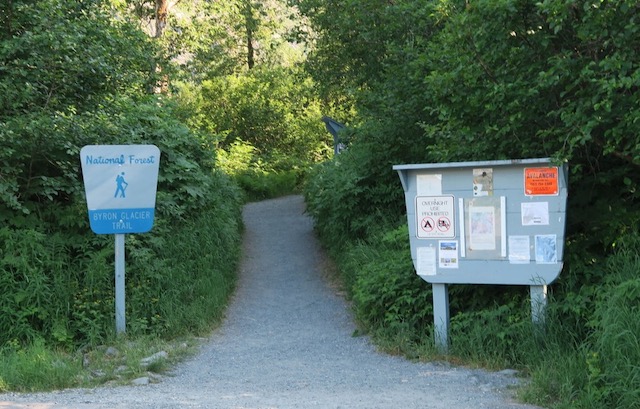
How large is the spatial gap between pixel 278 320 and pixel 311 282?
9.73ft

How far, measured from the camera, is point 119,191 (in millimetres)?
9672

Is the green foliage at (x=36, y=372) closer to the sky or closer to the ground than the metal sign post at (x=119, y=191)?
closer to the ground

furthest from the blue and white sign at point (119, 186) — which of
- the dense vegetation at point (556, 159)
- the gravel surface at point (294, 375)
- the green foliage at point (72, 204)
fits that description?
the dense vegetation at point (556, 159)

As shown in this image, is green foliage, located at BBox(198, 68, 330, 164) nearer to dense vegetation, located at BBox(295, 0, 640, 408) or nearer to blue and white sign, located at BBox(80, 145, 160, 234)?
blue and white sign, located at BBox(80, 145, 160, 234)

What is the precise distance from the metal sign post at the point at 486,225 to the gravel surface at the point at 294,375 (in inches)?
42.1

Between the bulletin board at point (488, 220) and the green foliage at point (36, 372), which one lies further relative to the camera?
the bulletin board at point (488, 220)

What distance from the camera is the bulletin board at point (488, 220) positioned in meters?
8.01

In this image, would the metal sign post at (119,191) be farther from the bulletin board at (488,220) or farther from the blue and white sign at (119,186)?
the bulletin board at (488,220)

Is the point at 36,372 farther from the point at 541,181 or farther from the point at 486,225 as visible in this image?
the point at 541,181

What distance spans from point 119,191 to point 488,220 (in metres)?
4.64

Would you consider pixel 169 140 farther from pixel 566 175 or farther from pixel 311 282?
pixel 566 175

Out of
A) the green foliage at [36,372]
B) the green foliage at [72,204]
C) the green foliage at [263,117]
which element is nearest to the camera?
the green foliage at [36,372]

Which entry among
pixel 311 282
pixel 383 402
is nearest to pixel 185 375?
pixel 383 402

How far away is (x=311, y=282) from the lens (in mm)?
14477
